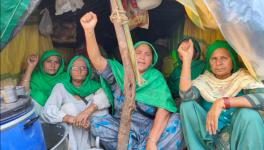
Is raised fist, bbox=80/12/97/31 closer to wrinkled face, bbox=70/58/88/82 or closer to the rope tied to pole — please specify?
the rope tied to pole

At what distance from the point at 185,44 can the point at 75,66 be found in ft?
3.46

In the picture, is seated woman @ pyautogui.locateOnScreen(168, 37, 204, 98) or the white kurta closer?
the white kurta

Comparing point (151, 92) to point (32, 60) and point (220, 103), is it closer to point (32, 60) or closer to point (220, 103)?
point (220, 103)

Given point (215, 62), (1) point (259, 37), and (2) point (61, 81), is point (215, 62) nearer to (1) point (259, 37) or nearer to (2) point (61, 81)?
(1) point (259, 37)

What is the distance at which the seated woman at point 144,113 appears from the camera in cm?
282

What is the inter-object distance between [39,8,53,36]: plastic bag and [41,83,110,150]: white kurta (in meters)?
0.78

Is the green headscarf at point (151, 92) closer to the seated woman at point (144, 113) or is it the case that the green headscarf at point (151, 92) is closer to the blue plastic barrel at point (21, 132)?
the seated woman at point (144, 113)

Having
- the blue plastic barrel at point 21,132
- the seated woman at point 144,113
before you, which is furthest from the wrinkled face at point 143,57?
the blue plastic barrel at point 21,132

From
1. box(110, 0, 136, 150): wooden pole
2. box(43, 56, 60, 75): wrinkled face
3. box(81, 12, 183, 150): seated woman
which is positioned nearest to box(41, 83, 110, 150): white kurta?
box(81, 12, 183, 150): seated woman

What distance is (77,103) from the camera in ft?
10.5

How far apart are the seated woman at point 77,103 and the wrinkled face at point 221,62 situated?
984mm

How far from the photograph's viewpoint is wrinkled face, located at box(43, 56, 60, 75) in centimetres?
346

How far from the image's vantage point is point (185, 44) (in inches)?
112

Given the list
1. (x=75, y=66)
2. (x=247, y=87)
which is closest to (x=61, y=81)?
(x=75, y=66)
